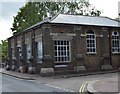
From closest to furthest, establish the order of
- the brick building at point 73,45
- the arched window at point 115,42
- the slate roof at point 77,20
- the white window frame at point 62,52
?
the brick building at point 73,45 < the white window frame at point 62,52 < the slate roof at point 77,20 < the arched window at point 115,42

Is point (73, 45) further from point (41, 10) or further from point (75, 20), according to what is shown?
point (41, 10)

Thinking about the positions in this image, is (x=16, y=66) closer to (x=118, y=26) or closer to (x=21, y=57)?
(x=21, y=57)

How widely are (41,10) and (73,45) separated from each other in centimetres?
3131

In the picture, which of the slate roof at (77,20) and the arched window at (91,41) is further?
the arched window at (91,41)

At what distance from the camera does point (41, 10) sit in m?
60.6

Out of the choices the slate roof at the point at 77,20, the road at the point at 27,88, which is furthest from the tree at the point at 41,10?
the road at the point at 27,88

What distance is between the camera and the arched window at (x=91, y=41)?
31.9 meters

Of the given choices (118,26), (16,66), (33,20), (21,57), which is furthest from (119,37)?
(33,20)

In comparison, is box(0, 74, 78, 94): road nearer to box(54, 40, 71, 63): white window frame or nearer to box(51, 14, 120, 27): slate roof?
box(54, 40, 71, 63): white window frame

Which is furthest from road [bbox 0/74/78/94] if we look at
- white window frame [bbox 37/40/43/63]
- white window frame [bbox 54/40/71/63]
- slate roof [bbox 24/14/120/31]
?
slate roof [bbox 24/14/120/31]

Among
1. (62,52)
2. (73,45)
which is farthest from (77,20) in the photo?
(62,52)

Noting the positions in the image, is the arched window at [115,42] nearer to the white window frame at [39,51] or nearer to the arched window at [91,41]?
the arched window at [91,41]

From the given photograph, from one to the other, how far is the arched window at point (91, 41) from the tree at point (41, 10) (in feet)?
87.8

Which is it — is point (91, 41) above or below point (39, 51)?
above
